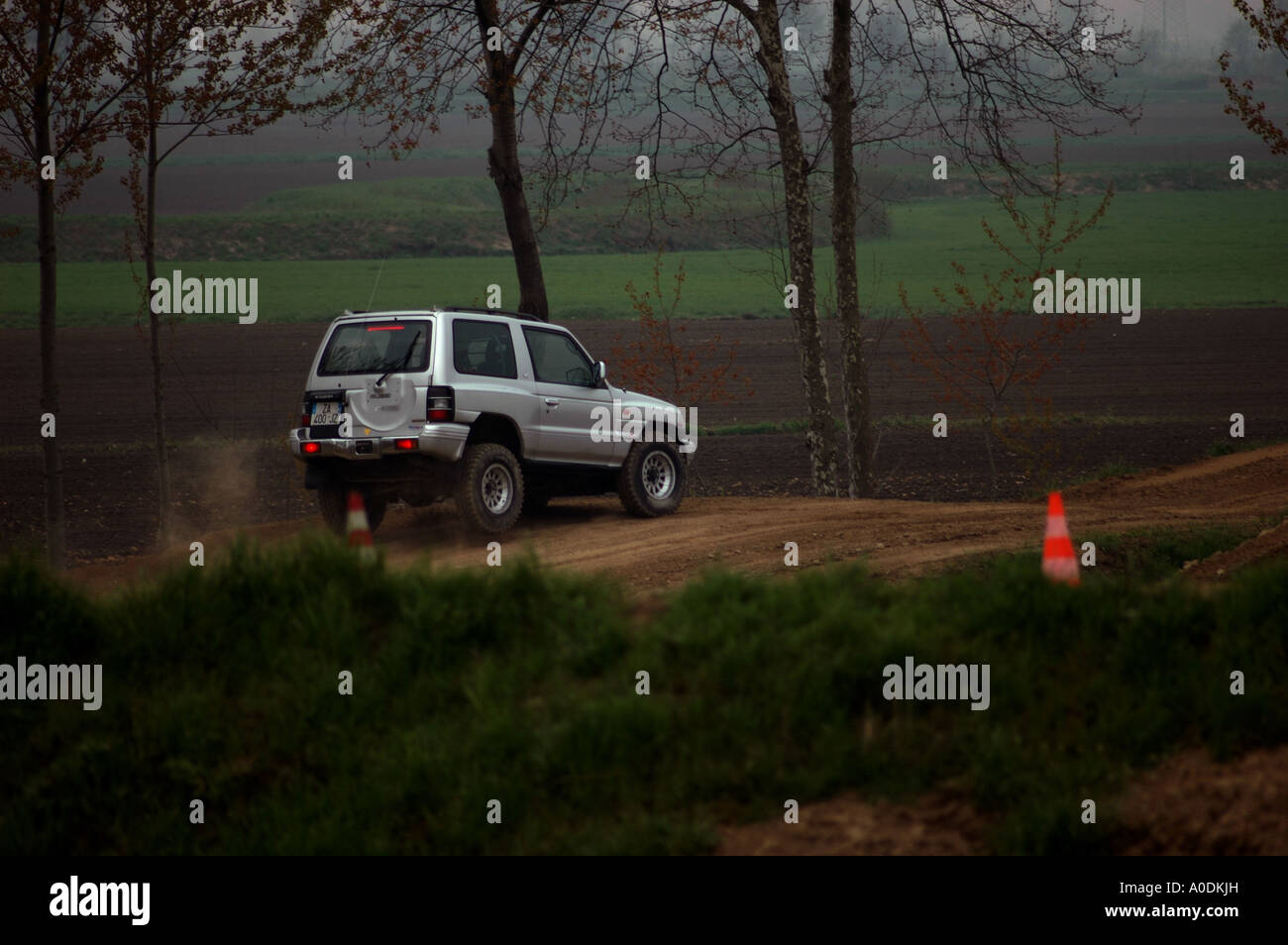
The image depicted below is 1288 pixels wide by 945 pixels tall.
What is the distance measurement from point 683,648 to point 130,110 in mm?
11044

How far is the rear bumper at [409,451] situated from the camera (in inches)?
469

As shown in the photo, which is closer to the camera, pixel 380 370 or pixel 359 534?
pixel 359 534

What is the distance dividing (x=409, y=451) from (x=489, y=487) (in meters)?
0.99

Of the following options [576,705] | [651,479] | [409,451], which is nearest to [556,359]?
[651,479]

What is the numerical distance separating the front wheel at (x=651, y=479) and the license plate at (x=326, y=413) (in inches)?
133

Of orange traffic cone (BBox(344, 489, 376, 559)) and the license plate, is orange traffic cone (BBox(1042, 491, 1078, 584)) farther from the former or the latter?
the license plate

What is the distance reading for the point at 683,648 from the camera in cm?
602

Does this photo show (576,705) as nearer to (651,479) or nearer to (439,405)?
(439,405)

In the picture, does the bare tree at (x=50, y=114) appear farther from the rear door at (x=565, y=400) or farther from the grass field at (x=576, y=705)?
the grass field at (x=576, y=705)

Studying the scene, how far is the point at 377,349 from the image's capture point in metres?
12.3

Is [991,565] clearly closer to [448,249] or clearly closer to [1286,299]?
[1286,299]

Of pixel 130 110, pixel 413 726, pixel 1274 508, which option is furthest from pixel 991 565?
pixel 130 110
